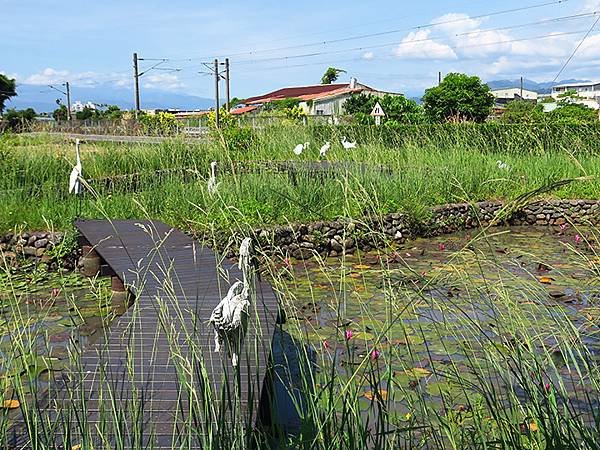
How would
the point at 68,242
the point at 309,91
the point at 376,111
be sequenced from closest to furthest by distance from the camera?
the point at 68,242
the point at 376,111
the point at 309,91

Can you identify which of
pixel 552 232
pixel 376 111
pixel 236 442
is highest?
pixel 376 111

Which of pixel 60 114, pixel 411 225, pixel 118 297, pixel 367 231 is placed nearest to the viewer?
pixel 118 297

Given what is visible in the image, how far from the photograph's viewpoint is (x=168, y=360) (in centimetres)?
204

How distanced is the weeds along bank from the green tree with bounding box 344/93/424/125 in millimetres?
11302

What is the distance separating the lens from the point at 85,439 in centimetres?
139

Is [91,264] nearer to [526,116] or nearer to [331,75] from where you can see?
[526,116]

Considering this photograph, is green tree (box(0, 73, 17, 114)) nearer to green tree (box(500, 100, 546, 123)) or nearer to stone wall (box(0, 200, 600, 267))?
green tree (box(500, 100, 546, 123))

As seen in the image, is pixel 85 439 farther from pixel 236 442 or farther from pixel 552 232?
pixel 552 232

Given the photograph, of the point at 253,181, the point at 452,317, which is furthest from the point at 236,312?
→ the point at 253,181

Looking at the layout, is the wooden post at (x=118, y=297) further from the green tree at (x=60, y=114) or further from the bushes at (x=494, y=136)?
the green tree at (x=60, y=114)

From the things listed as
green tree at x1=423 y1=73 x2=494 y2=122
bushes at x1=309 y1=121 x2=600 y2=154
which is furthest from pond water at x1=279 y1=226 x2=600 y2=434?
green tree at x1=423 y1=73 x2=494 y2=122

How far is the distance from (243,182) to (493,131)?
28.8ft

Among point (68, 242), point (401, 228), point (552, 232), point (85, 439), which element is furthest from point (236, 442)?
point (552, 232)

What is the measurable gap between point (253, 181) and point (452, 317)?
3.68 meters
